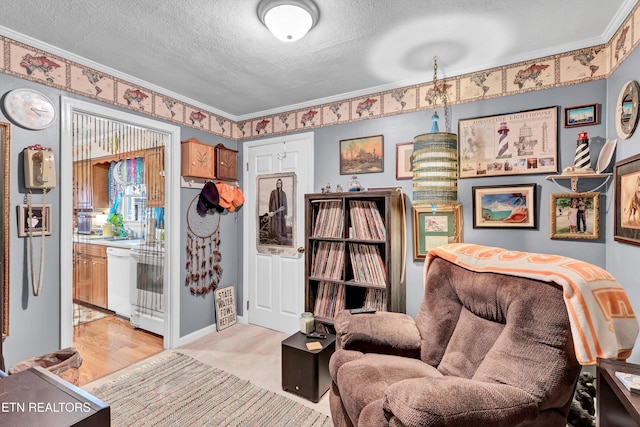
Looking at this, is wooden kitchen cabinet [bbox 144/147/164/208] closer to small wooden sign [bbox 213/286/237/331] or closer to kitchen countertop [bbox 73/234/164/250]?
kitchen countertop [bbox 73/234/164/250]

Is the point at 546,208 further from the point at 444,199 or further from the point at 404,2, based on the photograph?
the point at 404,2

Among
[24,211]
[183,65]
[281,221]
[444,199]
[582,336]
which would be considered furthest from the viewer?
[281,221]

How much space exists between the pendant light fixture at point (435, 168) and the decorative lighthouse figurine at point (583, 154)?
2.42ft

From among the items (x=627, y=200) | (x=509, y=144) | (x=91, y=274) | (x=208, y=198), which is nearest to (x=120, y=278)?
(x=91, y=274)

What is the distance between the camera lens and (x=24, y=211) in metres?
1.92

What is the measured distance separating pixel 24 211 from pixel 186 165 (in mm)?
1233

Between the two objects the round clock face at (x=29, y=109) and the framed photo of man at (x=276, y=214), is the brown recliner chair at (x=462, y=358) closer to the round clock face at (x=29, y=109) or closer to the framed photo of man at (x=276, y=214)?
the framed photo of man at (x=276, y=214)

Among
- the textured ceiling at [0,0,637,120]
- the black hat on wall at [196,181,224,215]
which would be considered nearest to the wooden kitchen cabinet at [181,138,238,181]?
the black hat on wall at [196,181,224,215]

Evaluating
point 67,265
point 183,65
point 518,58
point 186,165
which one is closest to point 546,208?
point 518,58

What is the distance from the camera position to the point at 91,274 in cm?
395

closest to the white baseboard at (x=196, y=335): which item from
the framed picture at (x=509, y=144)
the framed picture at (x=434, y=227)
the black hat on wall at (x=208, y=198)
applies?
the black hat on wall at (x=208, y=198)

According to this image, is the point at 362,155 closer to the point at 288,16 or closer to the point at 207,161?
the point at 288,16

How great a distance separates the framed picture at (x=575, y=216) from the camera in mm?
1939

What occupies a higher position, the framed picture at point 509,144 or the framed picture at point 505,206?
the framed picture at point 509,144
